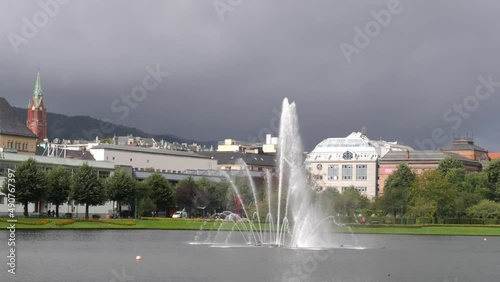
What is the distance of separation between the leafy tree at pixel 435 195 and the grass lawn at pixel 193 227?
11171mm

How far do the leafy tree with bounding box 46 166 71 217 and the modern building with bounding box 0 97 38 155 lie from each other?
33807 millimetres

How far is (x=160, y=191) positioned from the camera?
13100 centimetres

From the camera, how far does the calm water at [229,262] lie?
42.9m

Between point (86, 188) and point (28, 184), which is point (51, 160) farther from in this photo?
point (28, 184)

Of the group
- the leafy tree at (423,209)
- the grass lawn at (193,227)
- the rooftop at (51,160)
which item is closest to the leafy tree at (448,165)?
the leafy tree at (423,209)

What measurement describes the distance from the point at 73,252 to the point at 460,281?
74.4ft

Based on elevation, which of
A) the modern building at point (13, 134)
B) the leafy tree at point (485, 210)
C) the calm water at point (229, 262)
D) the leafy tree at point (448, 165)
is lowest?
the calm water at point (229, 262)

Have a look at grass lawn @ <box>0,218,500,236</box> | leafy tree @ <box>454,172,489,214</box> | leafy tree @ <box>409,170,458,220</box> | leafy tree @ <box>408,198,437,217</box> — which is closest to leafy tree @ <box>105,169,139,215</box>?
grass lawn @ <box>0,218,500,236</box>

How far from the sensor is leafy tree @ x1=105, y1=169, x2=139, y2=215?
118125 millimetres

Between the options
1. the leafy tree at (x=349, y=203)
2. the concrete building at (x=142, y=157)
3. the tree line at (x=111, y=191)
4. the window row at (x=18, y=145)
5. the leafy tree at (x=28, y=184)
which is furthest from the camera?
the concrete building at (x=142, y=157)

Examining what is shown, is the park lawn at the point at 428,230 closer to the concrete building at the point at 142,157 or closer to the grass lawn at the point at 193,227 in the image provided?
the grass lawn at the point at 193,227

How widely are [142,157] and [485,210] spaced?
82.8 metres

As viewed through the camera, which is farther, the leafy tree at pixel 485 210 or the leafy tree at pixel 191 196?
the leafy tree at pixel 191 196

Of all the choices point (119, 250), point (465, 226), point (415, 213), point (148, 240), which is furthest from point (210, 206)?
point (119, 250)
